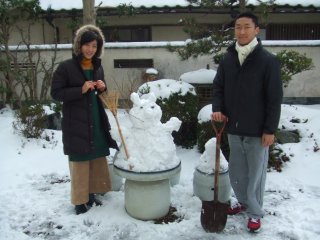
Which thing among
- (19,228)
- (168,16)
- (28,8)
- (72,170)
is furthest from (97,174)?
(168,16)

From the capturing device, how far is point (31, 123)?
604cm

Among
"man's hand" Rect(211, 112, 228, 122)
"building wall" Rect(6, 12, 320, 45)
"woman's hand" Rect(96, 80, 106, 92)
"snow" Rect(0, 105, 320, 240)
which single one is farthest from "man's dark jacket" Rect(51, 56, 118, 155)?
"building wall" Rect(6, 12, 320, 45)

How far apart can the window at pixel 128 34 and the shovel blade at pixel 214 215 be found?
8719 mm

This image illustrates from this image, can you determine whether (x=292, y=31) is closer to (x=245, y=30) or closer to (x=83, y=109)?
(x=245, y=30)

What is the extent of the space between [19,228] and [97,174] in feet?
3.17

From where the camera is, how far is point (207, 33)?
23.9 feet

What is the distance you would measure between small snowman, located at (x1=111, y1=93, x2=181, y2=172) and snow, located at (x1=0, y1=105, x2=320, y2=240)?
59 centimetres

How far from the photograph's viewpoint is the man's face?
3231 mm

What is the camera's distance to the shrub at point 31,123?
6043 mm

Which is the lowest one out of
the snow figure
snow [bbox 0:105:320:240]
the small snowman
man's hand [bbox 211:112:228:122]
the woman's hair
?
snow [bbox 0:105:320:240]

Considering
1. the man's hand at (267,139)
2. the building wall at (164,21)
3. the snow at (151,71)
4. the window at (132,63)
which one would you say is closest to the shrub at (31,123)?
the snow at (151,71)

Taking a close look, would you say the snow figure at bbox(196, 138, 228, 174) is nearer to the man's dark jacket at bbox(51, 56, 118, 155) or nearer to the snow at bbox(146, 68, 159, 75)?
the man's dark jacket at bbox(51, 56, 118, 155)

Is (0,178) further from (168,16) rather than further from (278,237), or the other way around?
(168,16)

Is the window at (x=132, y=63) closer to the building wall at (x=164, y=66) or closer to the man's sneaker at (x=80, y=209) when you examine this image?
the building wall at (x=164, y=66)
